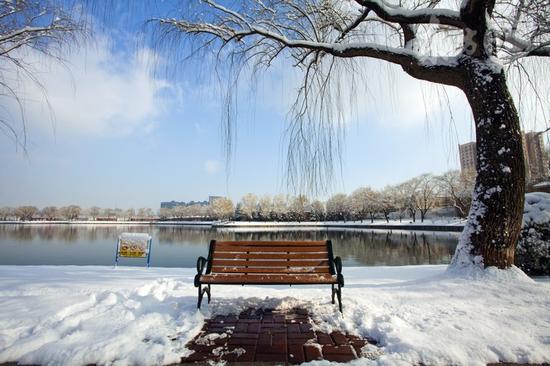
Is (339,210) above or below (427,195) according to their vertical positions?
below

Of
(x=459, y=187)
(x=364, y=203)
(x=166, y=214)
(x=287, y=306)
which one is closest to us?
(x=287, y=306)

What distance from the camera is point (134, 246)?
749 centimetres

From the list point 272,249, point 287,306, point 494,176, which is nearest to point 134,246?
point 272,249

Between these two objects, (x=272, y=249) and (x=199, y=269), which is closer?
(x=199, y=269)

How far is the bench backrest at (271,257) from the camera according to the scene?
3.57 meters

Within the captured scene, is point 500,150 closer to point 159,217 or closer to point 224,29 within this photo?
point 224,29

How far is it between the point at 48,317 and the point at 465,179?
200 feet

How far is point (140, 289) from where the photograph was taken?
3812 mm

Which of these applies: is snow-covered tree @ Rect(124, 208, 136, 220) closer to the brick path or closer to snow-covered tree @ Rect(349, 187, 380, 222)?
snow-covered tree @ Rect(349, 187, 380, 222)

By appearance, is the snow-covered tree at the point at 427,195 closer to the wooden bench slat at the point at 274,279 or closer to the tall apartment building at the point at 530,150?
the tall apartment building at the point at 530,150

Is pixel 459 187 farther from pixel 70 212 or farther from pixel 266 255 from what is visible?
pixel 70 212

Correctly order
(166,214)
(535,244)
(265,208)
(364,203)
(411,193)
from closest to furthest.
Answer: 1. (535,244)
2. (411,193)
3. (364,203)
4. (265,208)
5. (166,214)

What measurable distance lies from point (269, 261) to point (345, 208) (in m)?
→ 80.8

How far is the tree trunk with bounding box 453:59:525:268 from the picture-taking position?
407cm
